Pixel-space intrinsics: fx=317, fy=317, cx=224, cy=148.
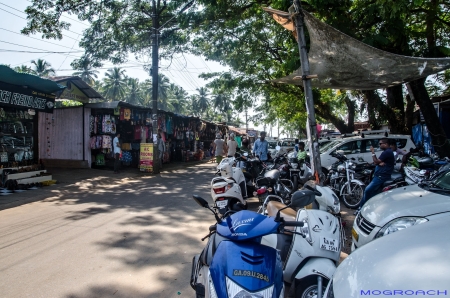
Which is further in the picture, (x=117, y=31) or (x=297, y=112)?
(x=297, y=112)

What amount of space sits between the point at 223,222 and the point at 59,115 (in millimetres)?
13984

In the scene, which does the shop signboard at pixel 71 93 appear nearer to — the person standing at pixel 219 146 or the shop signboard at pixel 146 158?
the shop signboard at pixel 146 158

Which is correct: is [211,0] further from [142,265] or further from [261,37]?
[142,265]

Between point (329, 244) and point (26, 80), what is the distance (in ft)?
32.6

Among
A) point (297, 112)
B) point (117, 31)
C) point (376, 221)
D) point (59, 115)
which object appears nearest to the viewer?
point (376, 221)

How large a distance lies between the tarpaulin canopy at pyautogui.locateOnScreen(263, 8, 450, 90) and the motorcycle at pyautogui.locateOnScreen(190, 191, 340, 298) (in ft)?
13.8

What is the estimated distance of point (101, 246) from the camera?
4.79m

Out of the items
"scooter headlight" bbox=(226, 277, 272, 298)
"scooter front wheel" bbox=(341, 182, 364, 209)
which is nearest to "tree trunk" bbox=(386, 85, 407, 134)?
"scooter front wheel" bbox=(341, 182, 364, 209)

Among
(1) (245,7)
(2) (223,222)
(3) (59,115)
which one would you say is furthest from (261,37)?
(2) (223,222)

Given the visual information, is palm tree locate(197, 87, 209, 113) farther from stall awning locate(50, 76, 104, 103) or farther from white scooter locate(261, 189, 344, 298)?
white scooter locate(261, 189, 344, 298)

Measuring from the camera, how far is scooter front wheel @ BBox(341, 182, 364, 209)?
7738 mm

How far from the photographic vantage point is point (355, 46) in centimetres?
668

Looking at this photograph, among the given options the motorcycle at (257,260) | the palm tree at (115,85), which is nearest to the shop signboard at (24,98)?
the motorcycle at (257,260)

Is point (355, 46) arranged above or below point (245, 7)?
below
